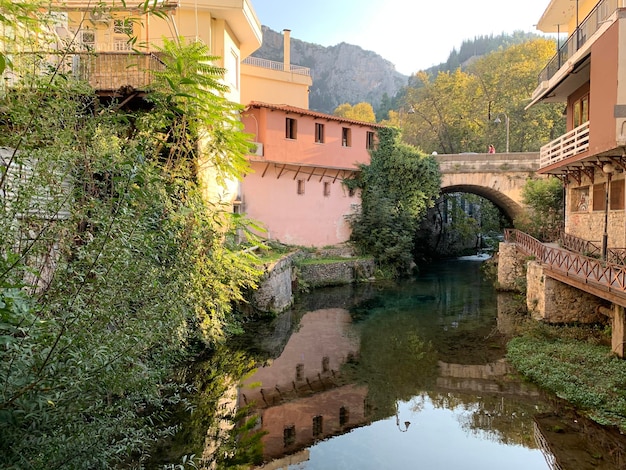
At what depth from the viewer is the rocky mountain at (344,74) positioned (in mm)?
110450

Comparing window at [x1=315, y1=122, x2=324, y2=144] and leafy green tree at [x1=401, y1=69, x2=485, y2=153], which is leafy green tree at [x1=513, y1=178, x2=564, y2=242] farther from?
leafy green tree at [x1=401, y1=69, x2=485, y2=153]

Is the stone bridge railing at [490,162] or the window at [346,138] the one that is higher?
the window at [346,138]

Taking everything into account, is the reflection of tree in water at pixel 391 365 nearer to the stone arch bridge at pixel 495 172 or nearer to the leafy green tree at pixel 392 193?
the leafy green tree at pixel 392 193

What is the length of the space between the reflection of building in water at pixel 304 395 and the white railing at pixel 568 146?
9451 mm

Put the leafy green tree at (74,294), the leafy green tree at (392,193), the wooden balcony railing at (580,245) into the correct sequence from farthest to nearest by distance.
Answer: the leafy green tree at (392,193) < the wooden balcony railing at (580,245) < the leafy green tree at (74,294)

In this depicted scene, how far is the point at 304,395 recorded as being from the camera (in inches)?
392

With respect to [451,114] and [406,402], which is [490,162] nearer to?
[451,114]

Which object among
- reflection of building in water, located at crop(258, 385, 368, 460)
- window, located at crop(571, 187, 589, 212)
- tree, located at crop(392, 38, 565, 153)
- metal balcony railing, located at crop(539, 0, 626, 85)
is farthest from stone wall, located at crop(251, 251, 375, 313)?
tree, located at crop(392, 38, 565, 153)

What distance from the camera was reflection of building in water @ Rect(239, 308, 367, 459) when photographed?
27.5 ft

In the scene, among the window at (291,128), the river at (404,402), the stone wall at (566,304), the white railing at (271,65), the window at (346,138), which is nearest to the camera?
the river at (404,402)

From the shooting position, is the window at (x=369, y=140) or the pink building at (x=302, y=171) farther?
the window at (x=369, y=140)

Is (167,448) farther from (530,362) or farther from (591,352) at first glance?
(591,352)

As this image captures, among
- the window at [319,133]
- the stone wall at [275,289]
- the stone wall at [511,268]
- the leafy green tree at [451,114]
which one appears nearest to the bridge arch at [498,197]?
the stone wall at [511,268]

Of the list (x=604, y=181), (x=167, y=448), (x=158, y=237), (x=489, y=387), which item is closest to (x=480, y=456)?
(x=489, y=387)
